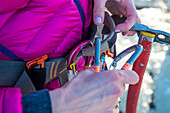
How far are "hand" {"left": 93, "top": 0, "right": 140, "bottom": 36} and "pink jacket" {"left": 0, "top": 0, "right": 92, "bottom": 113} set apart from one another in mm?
48

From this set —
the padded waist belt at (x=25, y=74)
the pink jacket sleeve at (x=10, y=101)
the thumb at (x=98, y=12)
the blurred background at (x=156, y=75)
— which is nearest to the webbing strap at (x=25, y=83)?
the padded waist belt at (x=25, y=74)

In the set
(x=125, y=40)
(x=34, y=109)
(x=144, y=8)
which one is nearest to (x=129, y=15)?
(x=34, y=109)

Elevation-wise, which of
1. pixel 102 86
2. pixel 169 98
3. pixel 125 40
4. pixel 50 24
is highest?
pixel 50 24

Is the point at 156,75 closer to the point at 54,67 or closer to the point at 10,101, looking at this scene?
the point at 54,67

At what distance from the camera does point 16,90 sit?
Result: 0.44 metres

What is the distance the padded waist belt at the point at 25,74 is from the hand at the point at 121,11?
22 centimetres

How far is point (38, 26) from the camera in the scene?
0.57 m

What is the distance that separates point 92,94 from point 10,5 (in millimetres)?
324

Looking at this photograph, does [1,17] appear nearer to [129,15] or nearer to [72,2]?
[72,2]

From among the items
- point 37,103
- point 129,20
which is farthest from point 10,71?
point 129,20

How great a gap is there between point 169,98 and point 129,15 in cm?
89

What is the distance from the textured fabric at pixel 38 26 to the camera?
521mm

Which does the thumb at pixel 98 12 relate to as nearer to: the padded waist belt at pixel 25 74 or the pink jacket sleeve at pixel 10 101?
the padded waist belt at pixel 25 74

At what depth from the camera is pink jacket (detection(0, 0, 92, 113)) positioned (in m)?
0.52
